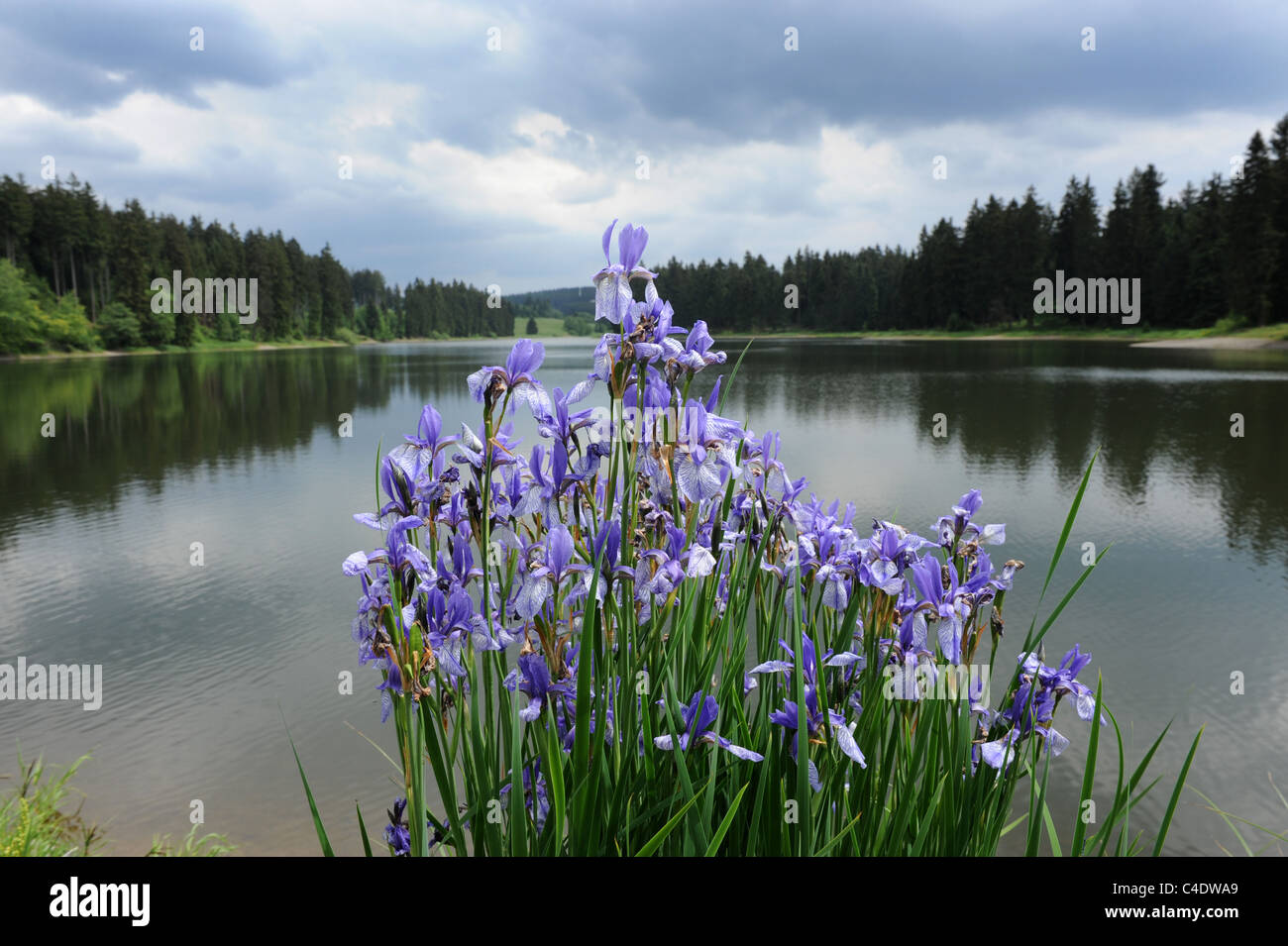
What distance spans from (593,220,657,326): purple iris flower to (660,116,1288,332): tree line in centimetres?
3019

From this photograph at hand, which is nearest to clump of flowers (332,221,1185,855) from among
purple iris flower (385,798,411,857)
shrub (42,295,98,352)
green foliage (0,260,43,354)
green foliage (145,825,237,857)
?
purple iris flower (385,798,411,857)

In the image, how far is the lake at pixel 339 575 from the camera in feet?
16.1

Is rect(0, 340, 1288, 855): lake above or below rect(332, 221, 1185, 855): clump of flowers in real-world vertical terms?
below

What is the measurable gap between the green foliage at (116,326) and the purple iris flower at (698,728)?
6851 cm

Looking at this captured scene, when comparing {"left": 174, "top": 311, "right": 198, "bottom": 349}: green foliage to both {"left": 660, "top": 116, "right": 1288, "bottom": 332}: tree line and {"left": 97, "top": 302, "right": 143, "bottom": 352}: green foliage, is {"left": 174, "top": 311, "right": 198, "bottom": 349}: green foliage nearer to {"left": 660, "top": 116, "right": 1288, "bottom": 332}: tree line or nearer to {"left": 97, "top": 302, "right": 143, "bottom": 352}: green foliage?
{"left": 97, "top": 302, "right": 143, "bottom": 352}: green foliage

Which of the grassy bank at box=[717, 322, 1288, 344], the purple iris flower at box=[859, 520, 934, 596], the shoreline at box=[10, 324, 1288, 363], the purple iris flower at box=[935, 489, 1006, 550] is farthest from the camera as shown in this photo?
the grassy bank at box=[717, 322, 1288, 344]

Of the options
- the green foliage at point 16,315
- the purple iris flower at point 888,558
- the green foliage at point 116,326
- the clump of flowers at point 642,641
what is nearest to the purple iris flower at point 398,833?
the clump of flowers at point 642,641

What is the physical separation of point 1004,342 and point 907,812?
206 ft

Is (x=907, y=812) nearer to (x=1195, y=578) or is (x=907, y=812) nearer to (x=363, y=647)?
(x=363, y=647)

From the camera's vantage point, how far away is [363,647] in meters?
1.72

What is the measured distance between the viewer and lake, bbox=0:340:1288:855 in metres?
4.91

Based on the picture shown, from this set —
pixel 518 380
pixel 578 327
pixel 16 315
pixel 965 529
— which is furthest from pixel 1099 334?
pixel 578 327
